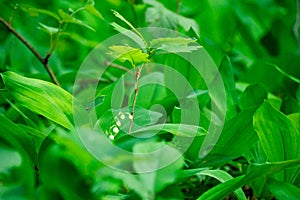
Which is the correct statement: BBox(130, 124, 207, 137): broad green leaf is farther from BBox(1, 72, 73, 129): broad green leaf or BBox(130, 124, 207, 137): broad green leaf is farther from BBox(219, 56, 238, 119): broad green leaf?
BBox(219, 56, 238, 119): broad green leaf

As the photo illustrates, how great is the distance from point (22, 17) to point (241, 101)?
3.75 ft

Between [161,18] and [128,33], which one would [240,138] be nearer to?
[128,33]

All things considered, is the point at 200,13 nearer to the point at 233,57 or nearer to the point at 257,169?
the point at 233,57

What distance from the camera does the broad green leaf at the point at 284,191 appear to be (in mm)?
614

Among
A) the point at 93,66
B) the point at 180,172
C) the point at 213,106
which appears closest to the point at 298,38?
the point at 93,66

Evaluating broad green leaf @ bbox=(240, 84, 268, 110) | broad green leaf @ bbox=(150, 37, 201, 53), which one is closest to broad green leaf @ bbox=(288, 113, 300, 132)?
broad green leaf @ bbox=(240, 84, 268, 110)

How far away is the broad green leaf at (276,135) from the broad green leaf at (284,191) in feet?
0.17

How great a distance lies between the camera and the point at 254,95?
906 mm

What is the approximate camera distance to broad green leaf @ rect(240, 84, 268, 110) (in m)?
0.89

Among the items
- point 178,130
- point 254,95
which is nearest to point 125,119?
point 178,130

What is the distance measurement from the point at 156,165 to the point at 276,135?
0.94ft

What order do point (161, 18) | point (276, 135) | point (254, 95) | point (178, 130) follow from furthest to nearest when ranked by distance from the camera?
point (161, 18), point (254, 95), point (276, 135), point (178, 130)

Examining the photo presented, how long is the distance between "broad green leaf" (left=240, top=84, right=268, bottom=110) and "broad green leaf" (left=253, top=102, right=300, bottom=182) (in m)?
0.22

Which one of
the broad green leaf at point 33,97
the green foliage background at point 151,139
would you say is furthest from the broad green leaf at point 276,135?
A: the broad green leaf at point 33,97
